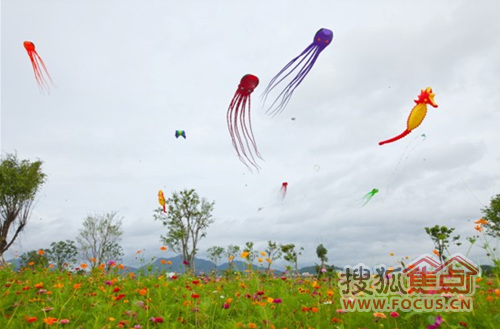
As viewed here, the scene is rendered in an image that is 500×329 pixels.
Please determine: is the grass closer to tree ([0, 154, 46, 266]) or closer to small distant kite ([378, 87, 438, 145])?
small distant kite ([378, 87, 438, 145])

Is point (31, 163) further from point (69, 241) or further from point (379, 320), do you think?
point (379, 320)

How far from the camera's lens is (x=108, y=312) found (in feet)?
14.5

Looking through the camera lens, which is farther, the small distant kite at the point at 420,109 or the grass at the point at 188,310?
the small distant kite at the point at 420,109

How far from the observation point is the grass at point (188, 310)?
400 cm

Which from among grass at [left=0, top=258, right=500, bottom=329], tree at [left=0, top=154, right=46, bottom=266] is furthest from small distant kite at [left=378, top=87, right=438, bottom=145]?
tree at [left=0, top=154, right=46, bottom=266]

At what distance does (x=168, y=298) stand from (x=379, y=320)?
3.22 metres

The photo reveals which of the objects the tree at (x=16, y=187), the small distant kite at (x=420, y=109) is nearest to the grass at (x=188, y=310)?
the small distant kite at (x=420, y=109)

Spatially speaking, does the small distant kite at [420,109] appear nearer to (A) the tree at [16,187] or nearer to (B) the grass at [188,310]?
(B) the grass at [188,310]

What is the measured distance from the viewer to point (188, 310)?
481cm

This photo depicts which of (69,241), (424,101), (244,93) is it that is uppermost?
(244,93)

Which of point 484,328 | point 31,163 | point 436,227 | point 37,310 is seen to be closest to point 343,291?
point 484,328

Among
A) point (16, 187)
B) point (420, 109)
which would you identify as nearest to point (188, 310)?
point (420, 109)

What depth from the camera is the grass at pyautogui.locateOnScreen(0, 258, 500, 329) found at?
13.1ft

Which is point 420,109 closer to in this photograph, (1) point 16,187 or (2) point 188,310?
(2) point 188,310
